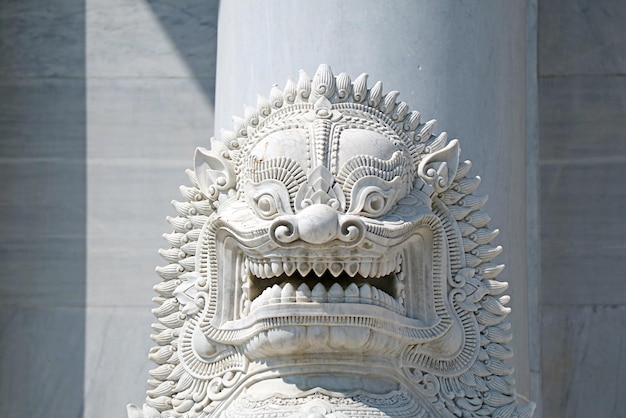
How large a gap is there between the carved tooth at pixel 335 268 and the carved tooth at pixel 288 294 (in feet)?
0.57

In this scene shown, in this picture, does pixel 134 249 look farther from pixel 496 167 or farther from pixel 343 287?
pixel 343 287

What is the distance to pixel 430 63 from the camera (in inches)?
309

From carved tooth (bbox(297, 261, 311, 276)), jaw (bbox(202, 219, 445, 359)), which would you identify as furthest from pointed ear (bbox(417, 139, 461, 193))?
carved tooth (bbox(297, 261, 311, 276))

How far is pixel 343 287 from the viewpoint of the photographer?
263 inches

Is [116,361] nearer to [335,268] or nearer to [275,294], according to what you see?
[275,294]

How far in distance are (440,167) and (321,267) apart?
2.47 feet

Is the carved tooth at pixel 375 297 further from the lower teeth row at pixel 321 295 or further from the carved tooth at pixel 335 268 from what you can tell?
the carved tooth at pixel 335 268

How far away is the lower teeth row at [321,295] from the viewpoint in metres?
6.57
